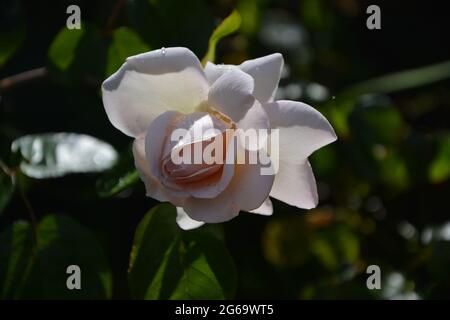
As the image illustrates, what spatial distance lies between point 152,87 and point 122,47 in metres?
0.18

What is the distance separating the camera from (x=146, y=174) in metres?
0.79

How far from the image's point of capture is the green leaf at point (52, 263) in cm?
93

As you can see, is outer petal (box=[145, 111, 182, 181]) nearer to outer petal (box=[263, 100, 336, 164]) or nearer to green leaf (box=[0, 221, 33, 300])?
outer petal (box=[263, 100, 336, 164])

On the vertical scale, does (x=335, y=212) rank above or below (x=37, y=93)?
below

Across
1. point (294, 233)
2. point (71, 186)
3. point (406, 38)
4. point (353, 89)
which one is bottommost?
point (294, 233)

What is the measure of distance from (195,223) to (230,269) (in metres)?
0.07

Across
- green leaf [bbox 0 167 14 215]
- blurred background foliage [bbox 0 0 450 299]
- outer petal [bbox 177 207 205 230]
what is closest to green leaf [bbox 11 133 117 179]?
blurred background foliage [bbox 0 0 450 299]

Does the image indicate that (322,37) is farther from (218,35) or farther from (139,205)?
(218,35)

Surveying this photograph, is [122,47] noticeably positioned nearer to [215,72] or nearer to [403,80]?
[215,72]

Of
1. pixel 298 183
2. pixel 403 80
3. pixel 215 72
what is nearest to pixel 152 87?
pixel 215 72

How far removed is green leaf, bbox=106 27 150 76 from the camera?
37.9 inches

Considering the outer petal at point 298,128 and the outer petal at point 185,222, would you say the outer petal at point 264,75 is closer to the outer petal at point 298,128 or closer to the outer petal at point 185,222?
the outer petal at point 298,128

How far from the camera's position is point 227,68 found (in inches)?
32.0

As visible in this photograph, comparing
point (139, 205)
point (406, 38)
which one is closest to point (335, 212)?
point (139, 205)
